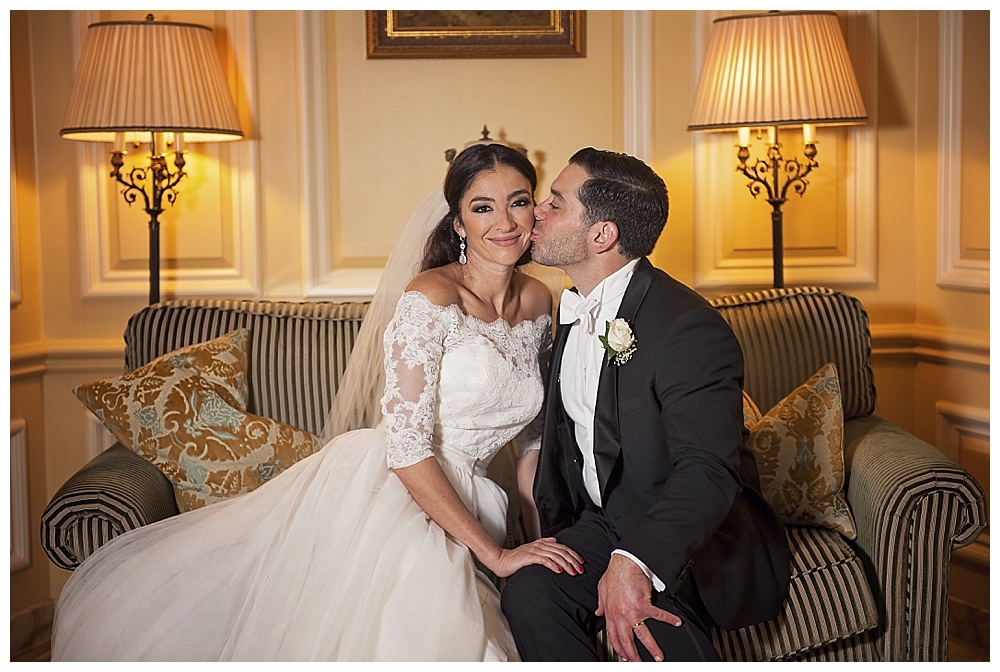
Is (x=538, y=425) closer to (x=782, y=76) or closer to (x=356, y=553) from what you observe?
(x=356, y=553)

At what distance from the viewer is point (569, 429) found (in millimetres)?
2410

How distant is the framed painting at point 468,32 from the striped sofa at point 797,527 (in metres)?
1.07

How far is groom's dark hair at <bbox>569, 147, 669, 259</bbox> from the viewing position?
2.29 m

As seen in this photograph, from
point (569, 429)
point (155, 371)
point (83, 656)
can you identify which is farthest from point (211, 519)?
point (569, 429)

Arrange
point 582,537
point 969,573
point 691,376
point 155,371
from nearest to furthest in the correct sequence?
point 691,376
point 582,537
point 155,371
point 969,573

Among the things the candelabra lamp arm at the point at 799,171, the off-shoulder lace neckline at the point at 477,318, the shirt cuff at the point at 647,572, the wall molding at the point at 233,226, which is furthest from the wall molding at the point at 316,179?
the shirt cuff at the point at 647,572

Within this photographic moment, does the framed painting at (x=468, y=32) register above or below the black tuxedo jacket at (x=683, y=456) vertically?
above

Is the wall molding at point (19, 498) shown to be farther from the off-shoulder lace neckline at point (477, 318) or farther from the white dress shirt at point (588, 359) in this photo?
the white dress shirt at point (588, 359)

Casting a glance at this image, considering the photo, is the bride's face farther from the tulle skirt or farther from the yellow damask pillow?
the yellow damask pillow

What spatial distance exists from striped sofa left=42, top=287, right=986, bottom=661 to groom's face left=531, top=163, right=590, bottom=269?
0.79 metres

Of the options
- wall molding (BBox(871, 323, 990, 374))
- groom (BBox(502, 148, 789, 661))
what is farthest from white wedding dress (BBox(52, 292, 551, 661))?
wall molding (BBox(871, 323, 990, 374))

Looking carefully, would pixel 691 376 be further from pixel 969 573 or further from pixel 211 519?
pixel 969 573

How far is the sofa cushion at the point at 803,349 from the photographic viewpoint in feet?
10.3

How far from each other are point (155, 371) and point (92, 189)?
1.12m
